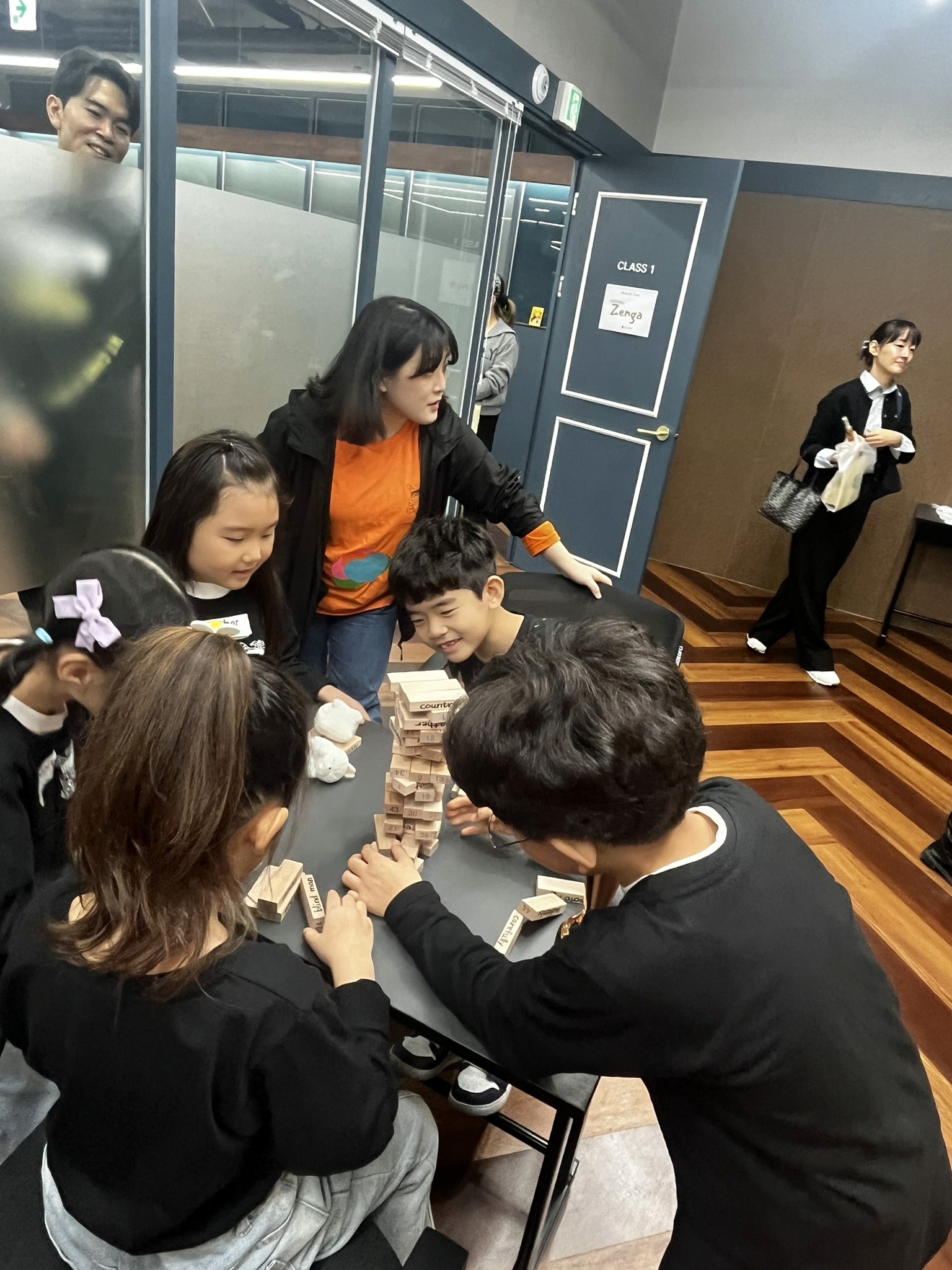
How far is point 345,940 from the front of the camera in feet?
3.43

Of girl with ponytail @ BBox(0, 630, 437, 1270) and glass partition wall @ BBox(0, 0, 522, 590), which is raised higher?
glass partition wall @ BBox(0, 0, 522, 590)

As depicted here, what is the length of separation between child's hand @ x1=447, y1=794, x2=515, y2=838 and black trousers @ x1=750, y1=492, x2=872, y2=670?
9.99 feet

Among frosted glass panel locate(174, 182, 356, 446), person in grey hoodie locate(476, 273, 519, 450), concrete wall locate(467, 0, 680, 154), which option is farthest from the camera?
person in grey hoodie locate(476, 273, 519, 450)

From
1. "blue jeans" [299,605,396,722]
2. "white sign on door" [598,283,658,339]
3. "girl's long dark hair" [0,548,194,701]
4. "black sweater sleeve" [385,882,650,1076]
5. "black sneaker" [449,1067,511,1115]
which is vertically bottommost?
"black sneaker" [449,1067,511,1115]

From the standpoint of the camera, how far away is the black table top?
985mm

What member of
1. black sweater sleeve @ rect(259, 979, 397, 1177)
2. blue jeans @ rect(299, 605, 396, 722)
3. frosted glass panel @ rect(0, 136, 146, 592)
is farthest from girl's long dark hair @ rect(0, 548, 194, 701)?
blue jeans @ rect(299, 605, 396, 722)

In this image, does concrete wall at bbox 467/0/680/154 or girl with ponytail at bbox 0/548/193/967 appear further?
concrete wall at bbox 467/0/680/154

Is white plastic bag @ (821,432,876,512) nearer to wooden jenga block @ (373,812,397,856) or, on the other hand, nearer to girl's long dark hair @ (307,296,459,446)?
girl's long dark hair @ (307,296,459,446)

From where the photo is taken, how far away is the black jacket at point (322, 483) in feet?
6.16

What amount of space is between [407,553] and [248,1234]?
1173 millimetres

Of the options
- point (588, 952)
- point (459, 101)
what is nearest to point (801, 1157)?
point (588, 952)

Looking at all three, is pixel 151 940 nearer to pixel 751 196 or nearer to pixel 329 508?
pixel 329 508

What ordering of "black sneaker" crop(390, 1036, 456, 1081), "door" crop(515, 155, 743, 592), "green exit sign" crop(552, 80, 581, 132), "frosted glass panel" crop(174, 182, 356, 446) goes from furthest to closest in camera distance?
"door" crop(515, 155, 743, 592) < "green exit sign" crop(552, 80, 581, 132) < "frosted glass panel" crop(174, 182, 356, 446) < "black sneaker" crop(390, 1036, 456, 1081)

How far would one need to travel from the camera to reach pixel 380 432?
191 cm
